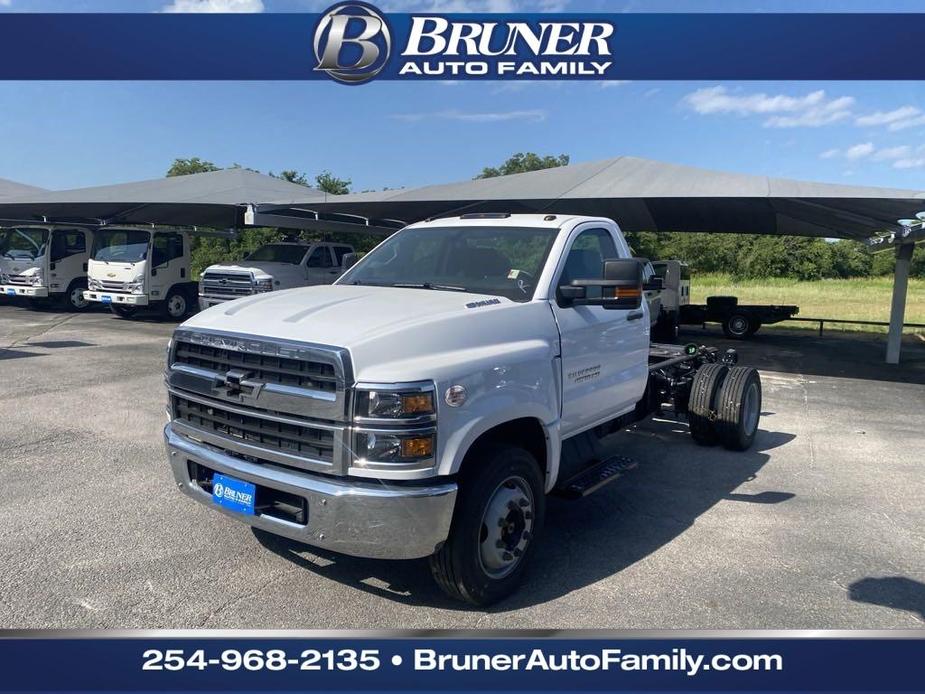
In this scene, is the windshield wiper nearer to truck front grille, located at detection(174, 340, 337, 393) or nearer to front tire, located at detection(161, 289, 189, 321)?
truck front grille, located at detection(174, 340, 337, 393)

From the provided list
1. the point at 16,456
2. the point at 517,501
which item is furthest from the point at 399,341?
the point at 16,456

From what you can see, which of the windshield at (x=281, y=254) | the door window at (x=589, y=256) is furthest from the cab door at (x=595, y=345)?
the windshield at (x=281, y=254)

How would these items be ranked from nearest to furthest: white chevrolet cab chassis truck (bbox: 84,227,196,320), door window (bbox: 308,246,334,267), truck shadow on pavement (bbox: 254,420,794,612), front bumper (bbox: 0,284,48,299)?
1. truck shadow on pavement (bbox: 254,420,794,612)
2. white chevrolet cab chassis truck (bbox: 84,227,196,320)
3. door window (bbox: 308,246,334,267)
4. front bumper (bbox: 0,284,48,299)

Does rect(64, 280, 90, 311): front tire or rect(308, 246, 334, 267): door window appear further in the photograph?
rect(64, 280, 90, 311): front tire

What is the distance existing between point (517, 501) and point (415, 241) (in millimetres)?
2182

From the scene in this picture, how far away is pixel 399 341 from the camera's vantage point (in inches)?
132

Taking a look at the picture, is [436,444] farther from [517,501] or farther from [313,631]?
[313,631]

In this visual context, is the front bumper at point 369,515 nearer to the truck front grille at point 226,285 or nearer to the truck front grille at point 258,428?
the truck front grille at point 258,428

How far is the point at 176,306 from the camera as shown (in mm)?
18750

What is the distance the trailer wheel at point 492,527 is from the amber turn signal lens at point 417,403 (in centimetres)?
53

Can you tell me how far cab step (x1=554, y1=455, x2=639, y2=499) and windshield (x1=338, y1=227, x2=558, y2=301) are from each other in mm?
1243

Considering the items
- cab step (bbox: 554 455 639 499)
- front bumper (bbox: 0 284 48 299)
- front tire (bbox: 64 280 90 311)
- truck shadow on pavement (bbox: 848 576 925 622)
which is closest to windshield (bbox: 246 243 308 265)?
front tire (bbox: 64 280 90 311)

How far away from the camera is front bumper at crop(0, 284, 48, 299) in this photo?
18766mm

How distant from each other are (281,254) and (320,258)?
974 millimetres
